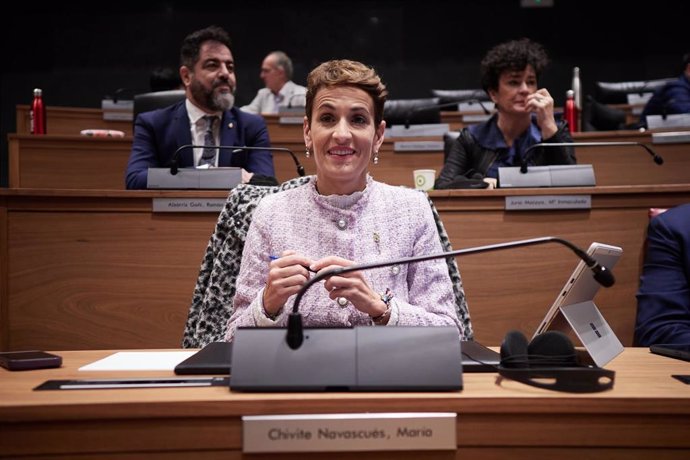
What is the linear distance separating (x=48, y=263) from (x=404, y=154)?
215 centimetres

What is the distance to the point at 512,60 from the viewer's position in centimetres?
321

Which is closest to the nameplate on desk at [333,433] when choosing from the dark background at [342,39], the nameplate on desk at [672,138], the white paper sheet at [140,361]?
the white paper sheet at [140,361]

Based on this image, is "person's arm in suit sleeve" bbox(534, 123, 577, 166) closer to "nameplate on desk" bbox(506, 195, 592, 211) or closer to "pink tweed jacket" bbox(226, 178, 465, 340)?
"nameplate on desk" bbox(506, 195, 592, 211)

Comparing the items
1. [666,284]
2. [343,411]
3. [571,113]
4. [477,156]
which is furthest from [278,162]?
[343,411]

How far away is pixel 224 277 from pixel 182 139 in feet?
5.60

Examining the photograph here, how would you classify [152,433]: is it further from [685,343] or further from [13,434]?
[685,343]

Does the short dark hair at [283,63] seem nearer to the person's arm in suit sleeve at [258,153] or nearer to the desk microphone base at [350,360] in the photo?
the person's arm in suit sleeve at [258,153]

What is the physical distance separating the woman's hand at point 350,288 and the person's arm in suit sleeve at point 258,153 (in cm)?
184

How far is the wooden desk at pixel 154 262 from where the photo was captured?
2.23 metres

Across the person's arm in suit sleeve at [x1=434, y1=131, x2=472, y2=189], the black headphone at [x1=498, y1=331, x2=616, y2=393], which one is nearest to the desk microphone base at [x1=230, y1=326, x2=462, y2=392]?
the black headphone at [x1=498, y1=331, x2=616, y2=393]

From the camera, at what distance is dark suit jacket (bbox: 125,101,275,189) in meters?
3.10

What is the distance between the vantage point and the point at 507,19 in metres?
7.57

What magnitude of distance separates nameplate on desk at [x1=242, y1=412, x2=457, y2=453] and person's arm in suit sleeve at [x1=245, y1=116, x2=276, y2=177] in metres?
2.24

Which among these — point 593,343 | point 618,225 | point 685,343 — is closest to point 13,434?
point 593,343
